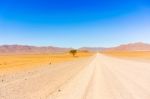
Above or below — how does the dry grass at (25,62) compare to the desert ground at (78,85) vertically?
below

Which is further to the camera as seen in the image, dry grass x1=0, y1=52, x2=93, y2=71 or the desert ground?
dry grass x1=0, y1=52, x2=93, y2=71

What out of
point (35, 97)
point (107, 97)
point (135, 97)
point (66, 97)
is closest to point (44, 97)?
point (35, 97)

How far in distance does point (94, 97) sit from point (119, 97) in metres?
0.99

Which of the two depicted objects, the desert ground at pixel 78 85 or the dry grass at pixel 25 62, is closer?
the desert ground at pixel 78 85

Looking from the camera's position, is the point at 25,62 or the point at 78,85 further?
the point at 25,62

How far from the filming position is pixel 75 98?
798cm

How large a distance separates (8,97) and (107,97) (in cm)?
429

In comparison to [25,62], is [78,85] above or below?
above

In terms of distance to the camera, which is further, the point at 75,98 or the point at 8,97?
the point at 8,97

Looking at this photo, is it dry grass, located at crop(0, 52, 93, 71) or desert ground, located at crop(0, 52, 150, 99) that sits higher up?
desert ground, located at crop(0, 52, 150, 99)

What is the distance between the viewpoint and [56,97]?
27.5ft

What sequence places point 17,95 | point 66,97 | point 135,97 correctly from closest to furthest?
1. point 135,97
2. point 66,97
3. point 17,95

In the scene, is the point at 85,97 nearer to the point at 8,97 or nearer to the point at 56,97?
the point at 56,97

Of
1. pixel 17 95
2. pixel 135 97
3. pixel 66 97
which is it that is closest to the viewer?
pixel 135 97
